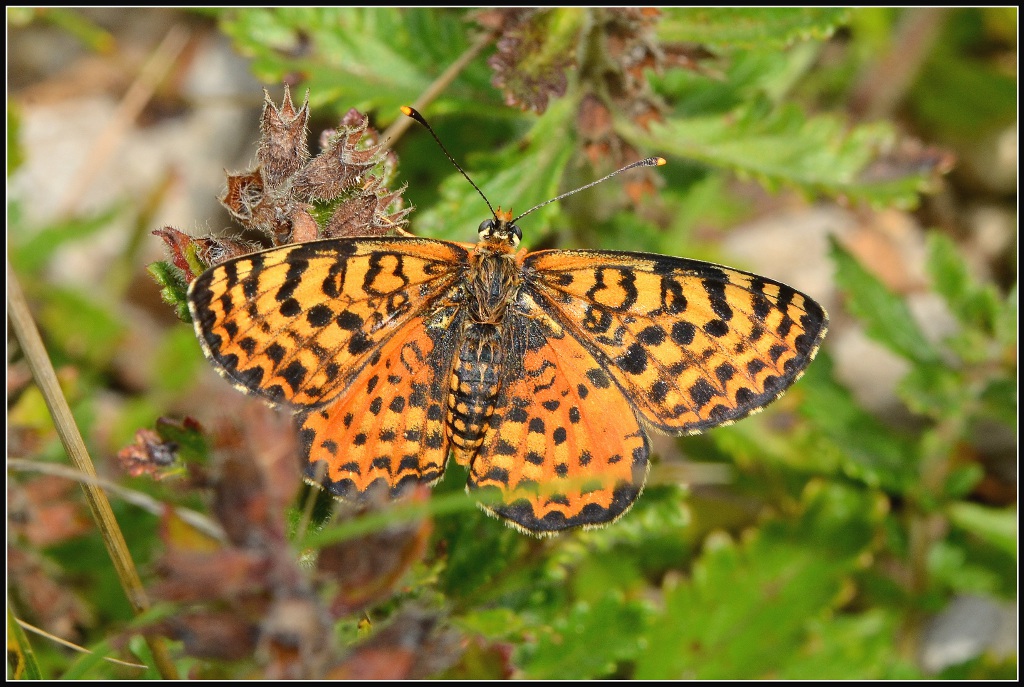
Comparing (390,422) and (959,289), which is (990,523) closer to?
(959,289)

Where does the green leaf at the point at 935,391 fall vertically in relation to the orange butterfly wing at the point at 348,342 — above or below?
above

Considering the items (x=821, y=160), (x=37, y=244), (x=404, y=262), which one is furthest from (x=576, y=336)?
(x=37, y=244)

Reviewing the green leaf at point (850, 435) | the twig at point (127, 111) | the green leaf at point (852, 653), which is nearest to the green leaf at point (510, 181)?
the green leaf at point (850, 435)

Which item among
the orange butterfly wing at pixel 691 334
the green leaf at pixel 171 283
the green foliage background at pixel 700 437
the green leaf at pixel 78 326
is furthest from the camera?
the green leaf at pixel 78 326

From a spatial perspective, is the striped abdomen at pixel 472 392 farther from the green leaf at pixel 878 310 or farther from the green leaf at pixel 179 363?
the green leaf at pixel 179 363

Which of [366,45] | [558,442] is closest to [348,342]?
[558,442]
